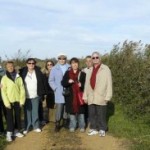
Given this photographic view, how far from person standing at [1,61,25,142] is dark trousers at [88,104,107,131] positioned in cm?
183

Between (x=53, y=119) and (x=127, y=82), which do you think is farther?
(x=127, y=82)

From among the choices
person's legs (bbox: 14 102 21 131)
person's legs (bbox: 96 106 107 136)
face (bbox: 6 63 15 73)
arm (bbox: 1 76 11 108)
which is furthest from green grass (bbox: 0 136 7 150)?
person's legs (bbox: 96 106 107 136)

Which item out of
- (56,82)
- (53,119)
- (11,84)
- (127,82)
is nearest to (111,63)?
(127,82)

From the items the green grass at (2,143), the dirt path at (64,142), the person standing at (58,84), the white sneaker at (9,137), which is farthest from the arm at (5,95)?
the person standing at (58,84)

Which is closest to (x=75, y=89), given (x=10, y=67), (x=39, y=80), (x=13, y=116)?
(x=39, y=80)

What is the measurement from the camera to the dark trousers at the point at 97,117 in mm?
12273

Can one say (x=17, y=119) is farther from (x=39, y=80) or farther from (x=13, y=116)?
(x=39, y=80)

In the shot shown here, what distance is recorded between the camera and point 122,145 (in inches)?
434

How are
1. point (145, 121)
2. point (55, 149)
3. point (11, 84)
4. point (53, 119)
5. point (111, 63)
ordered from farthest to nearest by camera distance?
1. point (111, 63)
2. point (53, 119)
3. point (145, 121)
4. point (11, 84)
5. point (55, 149)

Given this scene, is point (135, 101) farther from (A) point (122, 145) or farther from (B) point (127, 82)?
(A) point (122, 145)

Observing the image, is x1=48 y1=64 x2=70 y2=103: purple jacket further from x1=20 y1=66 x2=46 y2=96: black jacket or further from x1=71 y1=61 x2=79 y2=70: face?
x1=71 y1=61 x2=79 y2=70: face

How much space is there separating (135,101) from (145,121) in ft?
2.49

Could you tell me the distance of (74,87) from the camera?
12781mm

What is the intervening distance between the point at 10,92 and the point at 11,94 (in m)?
0.05
